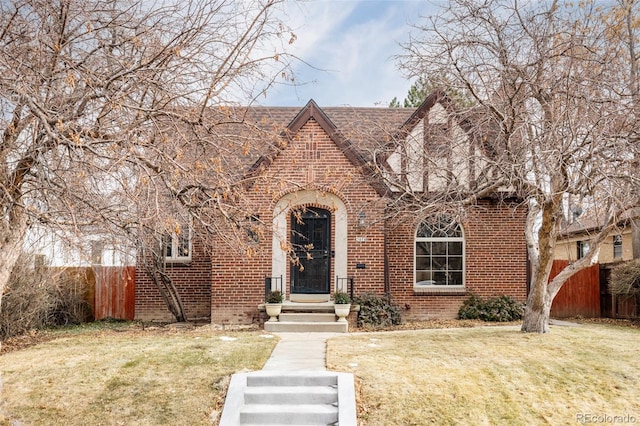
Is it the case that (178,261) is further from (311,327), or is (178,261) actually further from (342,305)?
(342,305)

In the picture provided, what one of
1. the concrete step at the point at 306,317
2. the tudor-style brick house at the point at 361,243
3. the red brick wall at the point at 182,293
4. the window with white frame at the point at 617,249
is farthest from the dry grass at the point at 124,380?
the window with white frame at the point at 617,249

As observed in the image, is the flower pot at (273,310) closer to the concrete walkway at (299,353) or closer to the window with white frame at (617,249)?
the concrete walkway at (299,353)

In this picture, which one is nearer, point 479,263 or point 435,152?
point 435,152

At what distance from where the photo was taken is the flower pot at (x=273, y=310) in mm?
13758

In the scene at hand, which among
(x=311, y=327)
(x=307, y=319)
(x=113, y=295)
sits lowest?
(x=311, y=327)

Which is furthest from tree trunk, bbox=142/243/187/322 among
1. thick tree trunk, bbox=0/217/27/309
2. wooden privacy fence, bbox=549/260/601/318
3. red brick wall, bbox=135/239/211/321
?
wooden privacy fence, bbox=549/260/601/318

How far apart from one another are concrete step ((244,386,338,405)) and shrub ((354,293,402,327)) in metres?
6.02

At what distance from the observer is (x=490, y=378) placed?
860cm

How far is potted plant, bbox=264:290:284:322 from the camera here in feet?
45.2

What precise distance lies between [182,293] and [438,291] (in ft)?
24.3

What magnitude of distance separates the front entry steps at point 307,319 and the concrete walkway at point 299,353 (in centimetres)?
51

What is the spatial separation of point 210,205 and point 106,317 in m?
12.0

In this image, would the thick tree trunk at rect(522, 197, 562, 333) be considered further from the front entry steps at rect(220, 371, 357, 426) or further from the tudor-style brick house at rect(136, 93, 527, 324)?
the front entry steps at rect(220, 371, 357, 426)

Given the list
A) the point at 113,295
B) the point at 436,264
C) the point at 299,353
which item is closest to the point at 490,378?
the point at 299,353
